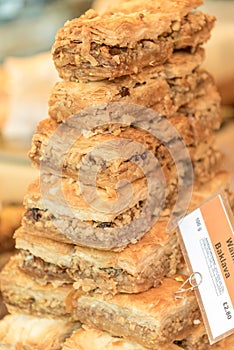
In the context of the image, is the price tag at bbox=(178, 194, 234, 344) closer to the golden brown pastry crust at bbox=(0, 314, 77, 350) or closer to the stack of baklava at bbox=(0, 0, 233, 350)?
the stack of baklava at bbox=(0, 0, 233, 350)

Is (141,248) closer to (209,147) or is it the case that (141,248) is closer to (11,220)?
(209,147)

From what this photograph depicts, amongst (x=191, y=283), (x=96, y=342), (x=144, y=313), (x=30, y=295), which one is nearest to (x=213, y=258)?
(x=191, y=283)

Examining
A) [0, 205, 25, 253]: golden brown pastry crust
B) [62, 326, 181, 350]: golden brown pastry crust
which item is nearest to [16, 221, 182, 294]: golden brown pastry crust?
[62, 326, 181, 350]: golden brown pastry crust

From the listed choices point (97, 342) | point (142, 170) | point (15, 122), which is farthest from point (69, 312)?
point (15, 122)

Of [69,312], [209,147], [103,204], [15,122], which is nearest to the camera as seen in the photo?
[103,204]

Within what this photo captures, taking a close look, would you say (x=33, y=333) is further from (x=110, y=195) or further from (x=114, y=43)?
(x=114, y=43)

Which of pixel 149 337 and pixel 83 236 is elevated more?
pixel 83 236
